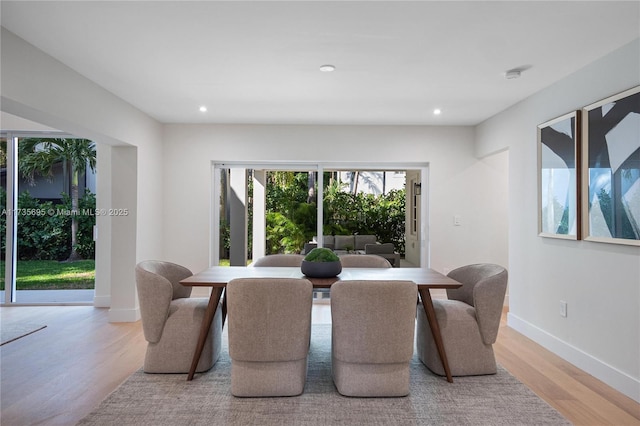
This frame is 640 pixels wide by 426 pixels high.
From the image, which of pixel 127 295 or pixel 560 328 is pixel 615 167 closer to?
pixel 560 328

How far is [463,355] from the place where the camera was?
2838 millimetres

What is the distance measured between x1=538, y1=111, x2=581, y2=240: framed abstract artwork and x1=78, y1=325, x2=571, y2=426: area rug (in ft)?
4.52

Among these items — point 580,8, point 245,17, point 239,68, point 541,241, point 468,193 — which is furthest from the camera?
point 468,193

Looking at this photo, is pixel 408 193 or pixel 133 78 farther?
pixel 408 193

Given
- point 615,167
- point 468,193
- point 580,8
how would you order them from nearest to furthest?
point 580,8 → point 615,167 → point 468,193

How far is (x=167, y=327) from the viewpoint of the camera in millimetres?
2869

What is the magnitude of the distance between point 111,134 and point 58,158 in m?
1.91

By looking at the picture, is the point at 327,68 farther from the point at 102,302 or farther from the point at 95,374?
the point at 102,302

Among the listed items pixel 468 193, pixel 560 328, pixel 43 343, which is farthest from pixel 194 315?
pixel 468 193

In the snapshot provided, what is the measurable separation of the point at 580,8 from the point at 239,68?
2.31 metres

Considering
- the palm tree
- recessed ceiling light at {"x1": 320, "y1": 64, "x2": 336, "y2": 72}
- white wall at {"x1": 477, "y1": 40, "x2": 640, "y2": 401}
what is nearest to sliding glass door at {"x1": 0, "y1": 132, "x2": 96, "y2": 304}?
the palm tree

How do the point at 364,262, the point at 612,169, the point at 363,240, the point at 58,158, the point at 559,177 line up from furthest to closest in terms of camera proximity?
the point at 363,240
the point at 58,158
the point at 364,262
the point at 559,177
the point at 612,169

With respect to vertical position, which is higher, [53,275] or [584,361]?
[53,275]

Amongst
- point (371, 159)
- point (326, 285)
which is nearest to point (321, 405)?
point (326, 285)
